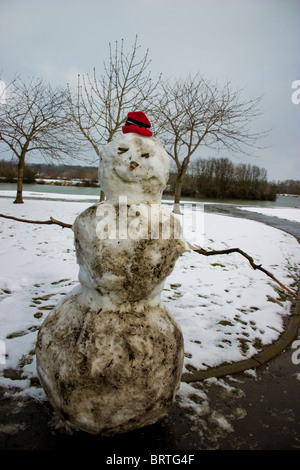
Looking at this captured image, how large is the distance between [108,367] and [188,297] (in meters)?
3.03

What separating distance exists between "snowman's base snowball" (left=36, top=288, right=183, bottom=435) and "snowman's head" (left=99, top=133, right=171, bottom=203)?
0.76 metres

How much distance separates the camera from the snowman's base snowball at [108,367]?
1.68 metres

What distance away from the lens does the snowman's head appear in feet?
5.72

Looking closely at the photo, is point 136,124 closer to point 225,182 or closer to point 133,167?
Result: point 133,167

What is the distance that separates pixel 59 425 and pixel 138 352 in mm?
949

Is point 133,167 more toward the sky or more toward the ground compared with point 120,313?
more toward the sky

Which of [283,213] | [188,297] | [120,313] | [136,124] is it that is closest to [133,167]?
[136,124]

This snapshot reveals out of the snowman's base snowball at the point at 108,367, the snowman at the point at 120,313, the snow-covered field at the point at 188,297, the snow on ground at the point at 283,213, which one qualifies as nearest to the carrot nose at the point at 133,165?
the snowman at the point at 120,313

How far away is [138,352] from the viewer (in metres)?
1.73

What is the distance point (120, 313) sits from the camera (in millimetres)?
1798

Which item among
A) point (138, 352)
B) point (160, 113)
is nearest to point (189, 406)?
point (138, 352)

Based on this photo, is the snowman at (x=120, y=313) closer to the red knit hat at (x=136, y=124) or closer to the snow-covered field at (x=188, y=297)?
the red knit hat at (x=136, y=124)

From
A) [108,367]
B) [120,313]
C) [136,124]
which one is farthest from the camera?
[136,124]

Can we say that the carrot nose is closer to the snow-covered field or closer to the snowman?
the snowman
